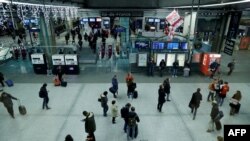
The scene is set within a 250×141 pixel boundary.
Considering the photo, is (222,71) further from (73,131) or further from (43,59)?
(43,59)

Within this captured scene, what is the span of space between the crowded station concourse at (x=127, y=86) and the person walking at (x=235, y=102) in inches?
1.6

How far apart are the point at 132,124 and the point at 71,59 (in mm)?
8776

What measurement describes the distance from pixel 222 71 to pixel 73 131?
40.1 ft

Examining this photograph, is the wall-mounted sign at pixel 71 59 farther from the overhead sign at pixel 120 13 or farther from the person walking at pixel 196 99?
the person walking at pixel 196 99

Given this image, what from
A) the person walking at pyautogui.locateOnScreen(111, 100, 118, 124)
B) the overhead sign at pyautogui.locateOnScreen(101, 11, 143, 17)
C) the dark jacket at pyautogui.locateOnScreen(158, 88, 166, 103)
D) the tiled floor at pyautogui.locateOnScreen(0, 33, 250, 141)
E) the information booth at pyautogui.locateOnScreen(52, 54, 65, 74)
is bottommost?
the tiled floor at pyautogui.locateOnScreen(0, 33, 250, 141)

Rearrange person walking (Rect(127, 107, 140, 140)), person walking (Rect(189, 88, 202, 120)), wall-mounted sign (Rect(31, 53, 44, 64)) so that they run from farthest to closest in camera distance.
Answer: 1. wall-mounted sign (Rect(31, 53, 44, 64))
2. person walking (Rect(189, 88, 202, 120))
3. person walking (Rect(127, 107, 140, 140))

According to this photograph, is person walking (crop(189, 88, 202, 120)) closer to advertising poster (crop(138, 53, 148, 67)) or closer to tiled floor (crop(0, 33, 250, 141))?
tiled floor (crop(0, 33, 250, 141))

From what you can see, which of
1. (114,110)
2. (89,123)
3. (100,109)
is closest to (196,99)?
(114,110)

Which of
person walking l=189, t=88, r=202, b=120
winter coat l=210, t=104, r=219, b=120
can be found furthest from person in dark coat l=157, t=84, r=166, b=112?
A: winter coat l=210, t=104, r=219, b=120

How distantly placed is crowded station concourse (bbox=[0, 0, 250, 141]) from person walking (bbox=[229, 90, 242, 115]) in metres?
0.04

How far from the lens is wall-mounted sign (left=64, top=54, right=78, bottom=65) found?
14.8 metres

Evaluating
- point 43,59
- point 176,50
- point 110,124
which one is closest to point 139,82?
point 176,50

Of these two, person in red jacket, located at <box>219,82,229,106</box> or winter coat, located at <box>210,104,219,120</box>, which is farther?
person in red jacket, located at <box>219,82,229,106</box>

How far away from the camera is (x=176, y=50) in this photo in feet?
50.4
